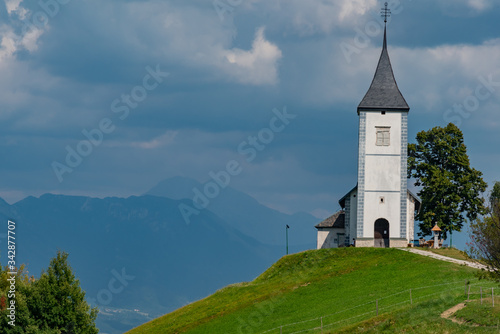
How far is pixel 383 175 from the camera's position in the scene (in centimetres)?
6619

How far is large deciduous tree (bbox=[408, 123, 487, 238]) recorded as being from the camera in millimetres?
68875

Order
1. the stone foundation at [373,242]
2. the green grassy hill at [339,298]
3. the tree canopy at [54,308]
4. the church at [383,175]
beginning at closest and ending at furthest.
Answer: the green grassy hill at [339,298] < the tree canopy at [54,308] < the stone foundation at [373,242] < the church at [383,175]

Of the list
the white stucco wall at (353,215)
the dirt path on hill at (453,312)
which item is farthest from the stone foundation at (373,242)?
the dirt path on hill at (453,312)

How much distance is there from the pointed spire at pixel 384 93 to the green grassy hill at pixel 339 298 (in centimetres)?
1304

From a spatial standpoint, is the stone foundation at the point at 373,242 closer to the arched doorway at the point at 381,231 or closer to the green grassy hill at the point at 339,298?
the arched doorway at the point at 381,231

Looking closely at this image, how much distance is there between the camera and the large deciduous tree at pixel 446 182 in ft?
226

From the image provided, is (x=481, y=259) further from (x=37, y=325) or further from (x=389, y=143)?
(x=389, y=143)

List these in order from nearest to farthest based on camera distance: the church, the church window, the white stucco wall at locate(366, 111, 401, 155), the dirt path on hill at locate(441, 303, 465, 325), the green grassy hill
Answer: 1. the dirt path on hill at locate(441, 303, 465, 325)
2. the green grassy hill
3. the church
4. the white stucco wall at locate(366, 111, 401, 155)
5. the church window

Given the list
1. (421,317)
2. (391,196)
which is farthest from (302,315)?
(391,196)

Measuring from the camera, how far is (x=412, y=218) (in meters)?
68.0

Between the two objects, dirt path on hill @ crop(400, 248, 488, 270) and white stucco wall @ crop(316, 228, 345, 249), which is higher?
white stucco wall @ crop(316, 228, 345, 249)

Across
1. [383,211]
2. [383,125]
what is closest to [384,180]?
[383,211]

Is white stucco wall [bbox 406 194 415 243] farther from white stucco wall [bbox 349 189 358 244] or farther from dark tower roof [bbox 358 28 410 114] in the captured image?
dark tower roof [bbox 358 28 410 114]

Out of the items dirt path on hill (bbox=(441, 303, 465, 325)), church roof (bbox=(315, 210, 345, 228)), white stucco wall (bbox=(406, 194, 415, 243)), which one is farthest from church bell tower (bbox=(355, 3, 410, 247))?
dirt path on hill (bbox=(441, 303, 465, 325))
